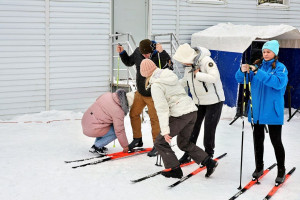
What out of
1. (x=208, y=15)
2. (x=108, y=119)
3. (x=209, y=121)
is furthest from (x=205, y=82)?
(x=208, y=15)

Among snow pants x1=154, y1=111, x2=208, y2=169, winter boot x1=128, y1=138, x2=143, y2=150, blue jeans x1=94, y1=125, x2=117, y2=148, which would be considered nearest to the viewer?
snow pants x1=154, y1=111, x2=208, y2=169

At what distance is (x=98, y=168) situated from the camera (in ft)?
19.0

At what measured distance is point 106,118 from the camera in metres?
6.23

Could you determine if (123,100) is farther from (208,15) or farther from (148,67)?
(208,15)

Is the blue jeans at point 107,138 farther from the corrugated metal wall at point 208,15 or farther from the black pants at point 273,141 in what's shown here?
the corrugated metal wall at point 208,15

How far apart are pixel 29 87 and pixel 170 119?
5.23 metres

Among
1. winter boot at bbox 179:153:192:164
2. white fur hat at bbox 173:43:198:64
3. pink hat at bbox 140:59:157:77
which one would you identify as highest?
white fur hat at bbox 173:43:198:64

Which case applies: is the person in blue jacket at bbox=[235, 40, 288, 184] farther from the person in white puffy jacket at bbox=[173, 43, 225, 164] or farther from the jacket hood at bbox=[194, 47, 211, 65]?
the jacket hood at bbox=[194, 47, 211, 65]

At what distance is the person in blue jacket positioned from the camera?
481cm

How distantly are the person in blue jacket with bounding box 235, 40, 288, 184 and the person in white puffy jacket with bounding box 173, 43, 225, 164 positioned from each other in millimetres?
418

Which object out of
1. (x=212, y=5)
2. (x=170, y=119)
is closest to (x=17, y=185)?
(x=170, y=119)

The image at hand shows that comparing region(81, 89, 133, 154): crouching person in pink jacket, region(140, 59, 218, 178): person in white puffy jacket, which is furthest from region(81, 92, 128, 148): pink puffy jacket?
region(140, 59, 218, 178): person in white puffy jacket

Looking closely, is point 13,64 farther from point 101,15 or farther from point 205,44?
point 205,44

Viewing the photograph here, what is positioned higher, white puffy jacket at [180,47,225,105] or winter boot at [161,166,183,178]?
white puffy jacket at [180,47,225,105]
